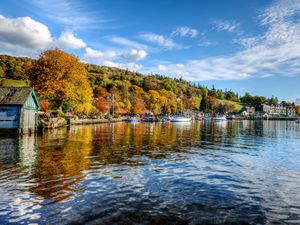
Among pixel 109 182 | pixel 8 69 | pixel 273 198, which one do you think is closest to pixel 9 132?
pixel 109 182

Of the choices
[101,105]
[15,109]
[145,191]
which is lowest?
[145,191]

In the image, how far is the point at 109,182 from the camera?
14.4 metres

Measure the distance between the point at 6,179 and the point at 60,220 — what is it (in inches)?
279

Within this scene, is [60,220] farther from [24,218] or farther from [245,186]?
[245,186]

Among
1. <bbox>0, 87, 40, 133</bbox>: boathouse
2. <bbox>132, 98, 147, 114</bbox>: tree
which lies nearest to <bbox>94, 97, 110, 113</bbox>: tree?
<bbox>132, 98, 147, 114</bbox>: tree

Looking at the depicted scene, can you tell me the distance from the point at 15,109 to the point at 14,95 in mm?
2639

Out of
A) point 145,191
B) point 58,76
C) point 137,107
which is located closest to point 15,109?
point 58,76

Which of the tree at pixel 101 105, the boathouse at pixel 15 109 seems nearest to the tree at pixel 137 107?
A: the tree at pixel 101 105

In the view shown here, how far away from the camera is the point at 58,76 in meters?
65.6

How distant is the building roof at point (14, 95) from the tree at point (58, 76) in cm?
2095

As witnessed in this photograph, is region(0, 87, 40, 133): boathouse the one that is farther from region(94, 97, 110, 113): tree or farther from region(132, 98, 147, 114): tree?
region(132, 98, 147, 114): tree

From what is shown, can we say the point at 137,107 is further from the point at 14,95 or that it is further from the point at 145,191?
the point at 145,191

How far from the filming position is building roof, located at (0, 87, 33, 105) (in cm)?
4144

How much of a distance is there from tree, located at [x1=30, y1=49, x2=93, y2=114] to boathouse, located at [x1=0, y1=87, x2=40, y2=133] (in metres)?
21.4
